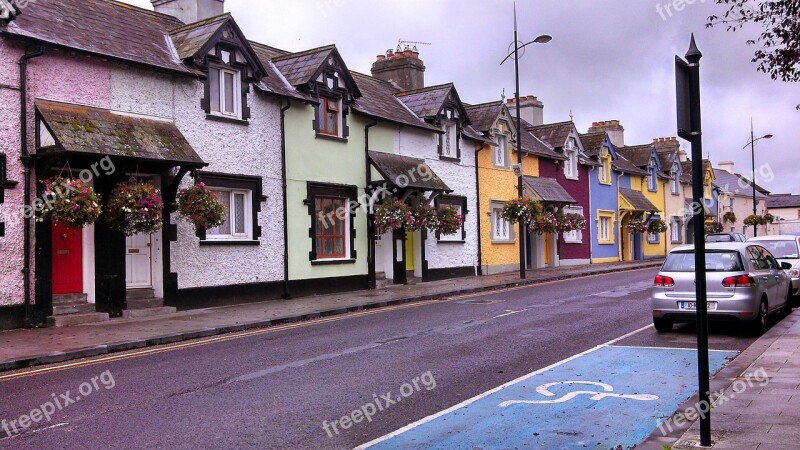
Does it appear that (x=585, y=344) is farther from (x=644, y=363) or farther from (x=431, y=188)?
(x=431, y=188)

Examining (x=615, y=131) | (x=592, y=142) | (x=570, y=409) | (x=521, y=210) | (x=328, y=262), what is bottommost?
(x=570, y=409)

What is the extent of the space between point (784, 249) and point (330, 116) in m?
13.1

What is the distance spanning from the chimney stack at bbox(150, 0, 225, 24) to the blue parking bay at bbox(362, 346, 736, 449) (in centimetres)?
1590

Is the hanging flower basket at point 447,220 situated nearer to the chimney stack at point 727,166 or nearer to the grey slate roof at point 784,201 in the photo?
the chimney stack at point 727,166

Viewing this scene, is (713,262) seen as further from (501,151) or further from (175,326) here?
(501,151)

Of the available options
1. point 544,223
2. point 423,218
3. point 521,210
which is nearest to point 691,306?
point 423,218

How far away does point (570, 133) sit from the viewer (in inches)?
1414

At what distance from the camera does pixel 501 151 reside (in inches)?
1212

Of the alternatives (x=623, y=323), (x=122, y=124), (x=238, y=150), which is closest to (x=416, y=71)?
(x=238, y=150)

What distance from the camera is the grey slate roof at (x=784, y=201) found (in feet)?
273

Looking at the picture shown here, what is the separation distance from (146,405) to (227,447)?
1.98 metres

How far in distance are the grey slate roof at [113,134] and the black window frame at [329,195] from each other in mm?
4848

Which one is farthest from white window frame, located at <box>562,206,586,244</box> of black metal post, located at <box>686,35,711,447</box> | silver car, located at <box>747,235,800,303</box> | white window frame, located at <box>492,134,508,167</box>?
black metal post, located at <box>686,35,711,447</box>

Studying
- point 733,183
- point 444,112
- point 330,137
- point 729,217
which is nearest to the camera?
point 330,137
